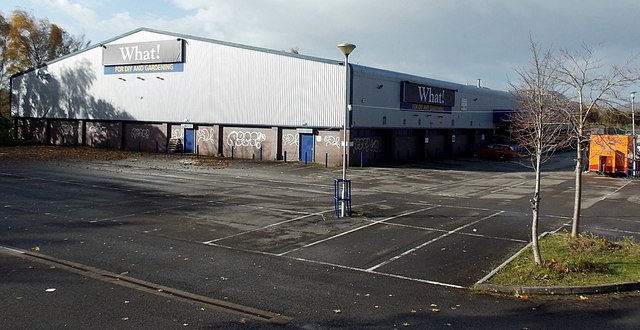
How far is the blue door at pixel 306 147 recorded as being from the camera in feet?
134

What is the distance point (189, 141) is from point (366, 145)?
14690 mm

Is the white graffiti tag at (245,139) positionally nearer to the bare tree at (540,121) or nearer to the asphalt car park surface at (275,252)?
the asphalt car park surface at (275,252)

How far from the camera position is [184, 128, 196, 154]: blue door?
46.6 meters

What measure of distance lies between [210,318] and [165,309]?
800 mm

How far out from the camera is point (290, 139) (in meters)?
41.8

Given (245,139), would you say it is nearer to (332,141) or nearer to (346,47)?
(332,141)

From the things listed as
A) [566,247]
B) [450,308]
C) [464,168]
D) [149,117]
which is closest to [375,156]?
[464,168]

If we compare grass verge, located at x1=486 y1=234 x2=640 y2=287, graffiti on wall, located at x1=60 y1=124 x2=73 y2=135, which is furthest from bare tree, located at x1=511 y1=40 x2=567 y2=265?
graffiti on wall, located at x1=60 y1=124 x2=73 y2=135

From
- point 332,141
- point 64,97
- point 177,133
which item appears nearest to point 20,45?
point 64,97

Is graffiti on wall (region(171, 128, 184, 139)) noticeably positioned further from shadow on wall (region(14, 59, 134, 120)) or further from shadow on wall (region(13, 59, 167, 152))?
shadow on wall (region(14, 59, 134, 120))

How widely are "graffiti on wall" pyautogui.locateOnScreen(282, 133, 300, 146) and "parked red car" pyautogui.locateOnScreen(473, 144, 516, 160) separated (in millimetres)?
22001

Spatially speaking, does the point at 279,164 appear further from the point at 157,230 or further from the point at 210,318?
the point at 210,318

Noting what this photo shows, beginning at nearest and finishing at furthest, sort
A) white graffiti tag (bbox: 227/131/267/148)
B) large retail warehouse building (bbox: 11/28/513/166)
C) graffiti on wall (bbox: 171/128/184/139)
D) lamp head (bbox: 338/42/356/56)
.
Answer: lamp head (bbox: 338/42/356/56)
large retail warehouse building (bbox: 11/28/513/166)
white graffiti tag (bbox: 227/131/267/148)
graffiti on wall (bbox: 171/128/184/139)

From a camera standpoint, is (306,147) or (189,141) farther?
(189,141)
